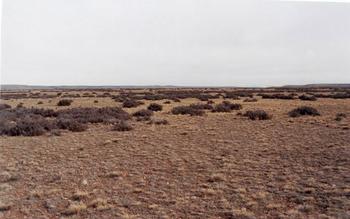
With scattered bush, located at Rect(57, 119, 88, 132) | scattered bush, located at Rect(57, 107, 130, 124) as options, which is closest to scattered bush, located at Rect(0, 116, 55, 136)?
scattered bush, located at Rect(57, 119, 88, 132)

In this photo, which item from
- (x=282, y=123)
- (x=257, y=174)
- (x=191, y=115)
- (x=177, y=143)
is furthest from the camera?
(x=191, y=115)

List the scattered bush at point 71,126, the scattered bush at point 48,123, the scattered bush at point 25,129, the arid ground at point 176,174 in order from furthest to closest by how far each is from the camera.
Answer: the scattered bush at point 71,126, the scattered bush at point 48,123, the scattered bush at point 25,129, the arid ground at point 176,174

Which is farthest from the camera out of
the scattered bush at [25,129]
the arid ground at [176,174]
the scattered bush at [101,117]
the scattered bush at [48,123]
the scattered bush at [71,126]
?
the scattered bush at [101,117]

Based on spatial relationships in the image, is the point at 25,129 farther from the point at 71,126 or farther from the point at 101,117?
the point at 101,117

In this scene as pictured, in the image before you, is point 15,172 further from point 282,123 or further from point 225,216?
point 282,123

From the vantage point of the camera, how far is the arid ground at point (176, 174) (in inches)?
297

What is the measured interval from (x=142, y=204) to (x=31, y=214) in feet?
6.82

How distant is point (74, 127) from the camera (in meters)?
17.7

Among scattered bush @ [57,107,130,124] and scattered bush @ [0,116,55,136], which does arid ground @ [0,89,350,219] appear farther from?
scattered bush @ [57,107,130,124]

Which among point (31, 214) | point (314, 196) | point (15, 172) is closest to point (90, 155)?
point (15, 172)

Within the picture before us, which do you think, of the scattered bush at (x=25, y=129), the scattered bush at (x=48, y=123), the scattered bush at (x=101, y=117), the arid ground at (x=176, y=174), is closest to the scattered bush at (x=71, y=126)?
the scattered bush at (x=48, y=123)

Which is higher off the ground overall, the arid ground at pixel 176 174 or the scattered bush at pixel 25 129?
the scattered bush at pixel 25 129

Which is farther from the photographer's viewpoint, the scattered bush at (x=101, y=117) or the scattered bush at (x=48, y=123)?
the scattered bush at (x=101, y=117)

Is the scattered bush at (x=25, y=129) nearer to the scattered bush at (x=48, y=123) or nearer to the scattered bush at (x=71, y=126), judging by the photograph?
the scattered bush at (x=48, y=123)
